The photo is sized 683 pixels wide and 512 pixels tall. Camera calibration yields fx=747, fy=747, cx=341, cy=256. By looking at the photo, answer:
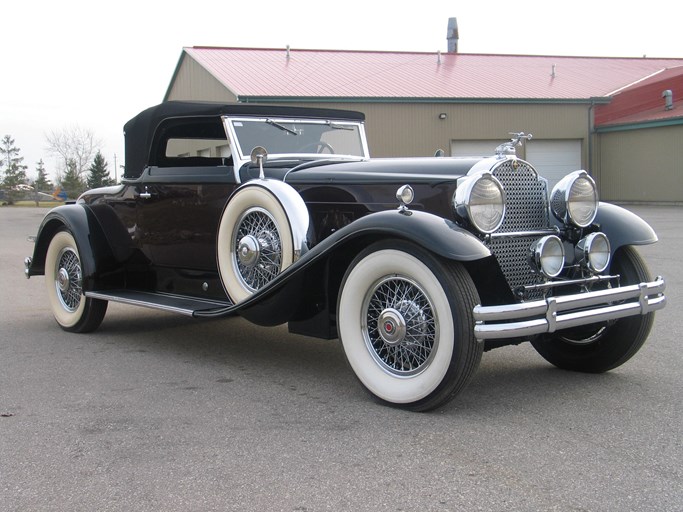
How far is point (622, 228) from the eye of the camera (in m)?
4.64

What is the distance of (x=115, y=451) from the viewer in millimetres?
3410

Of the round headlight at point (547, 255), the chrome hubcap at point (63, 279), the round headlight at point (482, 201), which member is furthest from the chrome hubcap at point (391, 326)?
the chrome hubcap at point (63, 279)

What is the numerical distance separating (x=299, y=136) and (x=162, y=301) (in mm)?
1693

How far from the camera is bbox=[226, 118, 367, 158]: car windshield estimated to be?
18.7 feet

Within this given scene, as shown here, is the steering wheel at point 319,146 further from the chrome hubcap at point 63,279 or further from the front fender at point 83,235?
Answer: the chrome hubcap at point 63,279

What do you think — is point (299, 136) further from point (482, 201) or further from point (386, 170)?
point (482, 201)

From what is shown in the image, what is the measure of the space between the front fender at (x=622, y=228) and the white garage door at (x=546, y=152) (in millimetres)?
22103

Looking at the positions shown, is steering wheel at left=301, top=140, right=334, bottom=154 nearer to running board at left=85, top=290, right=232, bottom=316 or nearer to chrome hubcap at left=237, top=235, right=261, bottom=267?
chrome hubcap at left=237, top=235, right=261, bottom=267

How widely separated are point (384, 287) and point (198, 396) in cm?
126

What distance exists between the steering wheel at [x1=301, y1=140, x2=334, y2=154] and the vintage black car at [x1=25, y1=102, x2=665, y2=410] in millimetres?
11

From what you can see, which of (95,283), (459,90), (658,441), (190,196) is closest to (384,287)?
(658,441)

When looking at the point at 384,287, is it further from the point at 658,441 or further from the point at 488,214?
the point at 658,441

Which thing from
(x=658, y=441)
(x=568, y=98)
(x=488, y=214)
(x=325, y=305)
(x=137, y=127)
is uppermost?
(x=568, y=98)

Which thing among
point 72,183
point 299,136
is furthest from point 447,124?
point 72,183
